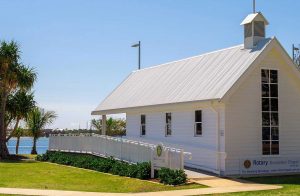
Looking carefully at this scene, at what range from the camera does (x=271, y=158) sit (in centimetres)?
2477

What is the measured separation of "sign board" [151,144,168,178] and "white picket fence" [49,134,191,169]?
0.46ft

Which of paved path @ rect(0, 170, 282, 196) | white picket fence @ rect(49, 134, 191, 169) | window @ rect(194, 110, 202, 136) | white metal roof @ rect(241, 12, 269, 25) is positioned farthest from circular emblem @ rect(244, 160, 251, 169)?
white metal roof @ rect(241, 12, 269, 25)

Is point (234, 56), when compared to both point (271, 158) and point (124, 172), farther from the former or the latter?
point (124, 172)

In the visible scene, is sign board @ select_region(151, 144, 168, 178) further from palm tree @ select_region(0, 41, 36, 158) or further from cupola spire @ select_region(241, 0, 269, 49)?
palm tree @ select_region(0, 41, 36, 158)

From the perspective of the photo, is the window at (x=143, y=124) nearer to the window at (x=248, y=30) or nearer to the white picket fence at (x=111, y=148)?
the white picket fence at (x=111, y=148)

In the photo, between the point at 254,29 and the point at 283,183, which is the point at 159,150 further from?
the point at 254,29

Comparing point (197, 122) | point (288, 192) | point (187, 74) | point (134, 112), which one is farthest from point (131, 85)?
point (288, 192)

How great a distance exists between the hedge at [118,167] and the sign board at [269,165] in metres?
4.33

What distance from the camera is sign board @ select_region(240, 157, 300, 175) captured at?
24.1 m

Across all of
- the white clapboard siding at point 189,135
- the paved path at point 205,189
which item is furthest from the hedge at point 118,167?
the white clapboard siding at point 189,135

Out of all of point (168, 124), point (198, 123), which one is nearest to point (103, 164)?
point (168, 124)

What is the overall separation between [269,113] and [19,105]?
68.1 ft

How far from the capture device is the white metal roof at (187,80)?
24750mm

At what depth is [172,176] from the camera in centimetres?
2089
